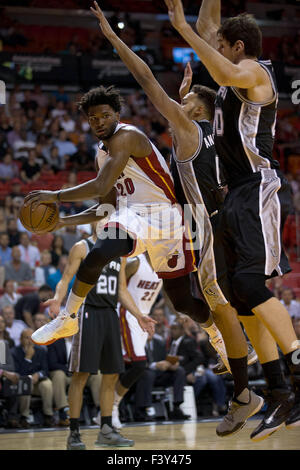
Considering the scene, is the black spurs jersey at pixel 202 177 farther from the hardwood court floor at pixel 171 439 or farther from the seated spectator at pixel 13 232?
the seated spectator at pixel 13 232

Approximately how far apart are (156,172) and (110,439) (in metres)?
3.23

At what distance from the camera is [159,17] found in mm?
22312

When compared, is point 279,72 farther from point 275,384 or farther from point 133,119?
point 275,384

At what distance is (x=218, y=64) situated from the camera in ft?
12.9

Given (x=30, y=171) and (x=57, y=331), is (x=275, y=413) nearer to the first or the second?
(x=57, y=331)

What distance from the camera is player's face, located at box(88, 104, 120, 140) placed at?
526cm

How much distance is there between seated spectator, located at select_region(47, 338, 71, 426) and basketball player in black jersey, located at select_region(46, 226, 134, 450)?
6.57ft

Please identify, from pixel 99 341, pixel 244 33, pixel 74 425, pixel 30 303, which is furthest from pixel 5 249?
pixel 244 33

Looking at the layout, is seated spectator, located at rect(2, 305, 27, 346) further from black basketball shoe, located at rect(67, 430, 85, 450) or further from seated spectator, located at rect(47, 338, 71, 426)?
black basketball shoe, located at rect(67, 430, 85, 450)

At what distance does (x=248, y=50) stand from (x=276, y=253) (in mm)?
1270

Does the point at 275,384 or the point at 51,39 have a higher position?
the point at 51,39

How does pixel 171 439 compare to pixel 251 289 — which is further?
pixel 171 439

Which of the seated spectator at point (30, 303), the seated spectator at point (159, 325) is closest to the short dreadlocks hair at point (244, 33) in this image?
the seated spectator at point (30, 303)

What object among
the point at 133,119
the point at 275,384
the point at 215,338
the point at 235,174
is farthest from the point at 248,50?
the point at 133,119
